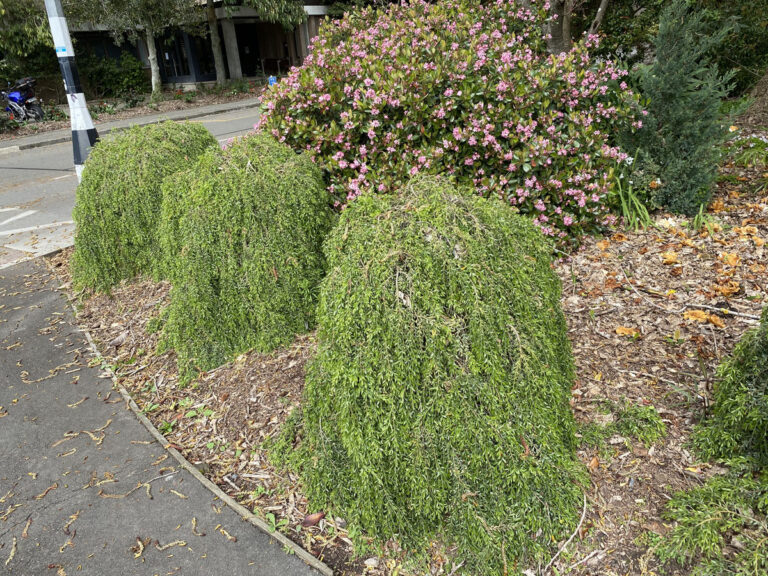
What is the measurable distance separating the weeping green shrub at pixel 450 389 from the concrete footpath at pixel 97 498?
65 cm

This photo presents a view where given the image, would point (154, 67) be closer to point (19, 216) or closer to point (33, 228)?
point (19, 216)

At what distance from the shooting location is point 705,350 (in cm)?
336

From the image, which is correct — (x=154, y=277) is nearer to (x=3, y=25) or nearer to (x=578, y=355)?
(x=578, y=355)

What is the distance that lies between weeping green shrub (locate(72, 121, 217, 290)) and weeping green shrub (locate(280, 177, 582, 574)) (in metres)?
2.99

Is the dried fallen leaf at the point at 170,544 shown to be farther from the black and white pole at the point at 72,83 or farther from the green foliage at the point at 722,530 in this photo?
the black and white pole at the point at 72,83

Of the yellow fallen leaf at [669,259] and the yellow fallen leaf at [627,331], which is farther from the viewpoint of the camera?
the yellow fallen leaf at [669,259]

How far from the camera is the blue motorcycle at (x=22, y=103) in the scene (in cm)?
1805

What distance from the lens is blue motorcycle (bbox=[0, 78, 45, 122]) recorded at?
59.2ft

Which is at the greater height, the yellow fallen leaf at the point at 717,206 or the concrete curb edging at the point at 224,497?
the yellow fallen leaf at the point at 717,206

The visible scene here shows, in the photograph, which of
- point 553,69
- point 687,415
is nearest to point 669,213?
point 553,69

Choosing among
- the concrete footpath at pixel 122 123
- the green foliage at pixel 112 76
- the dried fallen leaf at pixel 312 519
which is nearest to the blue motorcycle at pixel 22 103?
the concrete footpath at pixel 122 123

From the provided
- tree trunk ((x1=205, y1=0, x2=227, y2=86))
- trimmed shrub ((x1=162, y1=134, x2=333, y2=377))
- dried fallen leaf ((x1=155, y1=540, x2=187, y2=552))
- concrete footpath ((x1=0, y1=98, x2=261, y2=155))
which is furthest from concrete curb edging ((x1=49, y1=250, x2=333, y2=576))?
tree trunk ((x1=205, y1=0, x2=227, y2=86))

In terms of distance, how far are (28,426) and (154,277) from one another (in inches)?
63.5

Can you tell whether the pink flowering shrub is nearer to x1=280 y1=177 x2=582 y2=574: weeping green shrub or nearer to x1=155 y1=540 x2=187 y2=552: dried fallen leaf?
x1=280 y1=177 x2=582 y2=574: weeping green shrub
